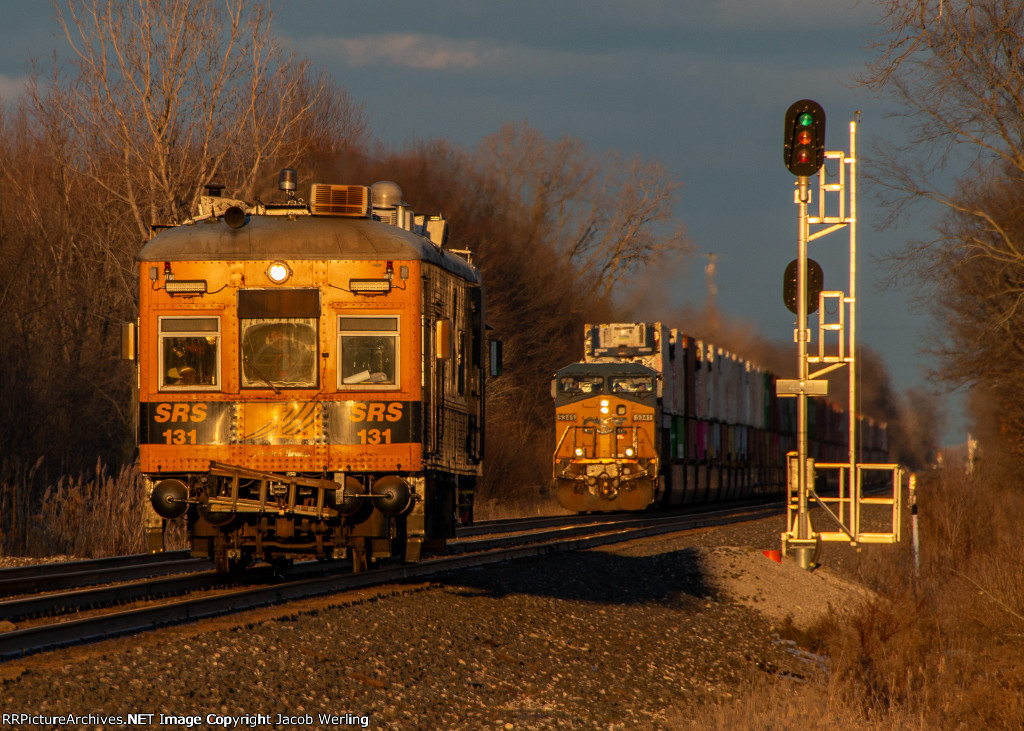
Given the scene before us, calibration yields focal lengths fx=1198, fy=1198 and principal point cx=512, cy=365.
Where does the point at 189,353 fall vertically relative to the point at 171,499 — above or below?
above

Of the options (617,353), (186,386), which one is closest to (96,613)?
(186,386)

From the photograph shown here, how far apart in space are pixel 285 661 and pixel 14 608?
2928 millimetres

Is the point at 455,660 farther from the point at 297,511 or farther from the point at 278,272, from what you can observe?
the point at 278,272

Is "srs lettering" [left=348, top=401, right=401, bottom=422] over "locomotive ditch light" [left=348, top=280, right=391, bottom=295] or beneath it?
beneath

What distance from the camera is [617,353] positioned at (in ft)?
96.3

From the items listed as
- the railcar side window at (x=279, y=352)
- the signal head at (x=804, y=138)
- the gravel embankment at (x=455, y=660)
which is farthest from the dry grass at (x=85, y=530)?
the signal head at (x=804, y=138)

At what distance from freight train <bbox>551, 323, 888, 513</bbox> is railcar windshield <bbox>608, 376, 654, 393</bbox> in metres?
0.02

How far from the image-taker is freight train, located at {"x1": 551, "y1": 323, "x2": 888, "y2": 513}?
27.1 metres

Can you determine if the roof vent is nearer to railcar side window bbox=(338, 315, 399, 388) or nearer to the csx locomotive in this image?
the csx locomotive

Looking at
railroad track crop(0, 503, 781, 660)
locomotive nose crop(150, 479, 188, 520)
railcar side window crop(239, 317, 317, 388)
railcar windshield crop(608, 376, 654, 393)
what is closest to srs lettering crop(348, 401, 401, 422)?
railcar side window crop(239, 317, 317, 388)

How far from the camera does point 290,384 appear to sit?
10586 millimetres

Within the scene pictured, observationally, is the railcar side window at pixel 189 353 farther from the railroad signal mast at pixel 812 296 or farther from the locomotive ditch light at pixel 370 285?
the railroad signal mast at pixel 812 296

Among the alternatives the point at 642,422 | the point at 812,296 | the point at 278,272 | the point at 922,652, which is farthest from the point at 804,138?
the point at 642,422

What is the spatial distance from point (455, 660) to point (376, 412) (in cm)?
239
